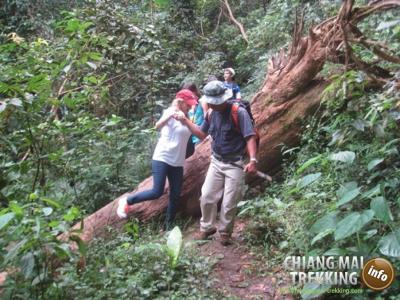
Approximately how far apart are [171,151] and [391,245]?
10.0 ft

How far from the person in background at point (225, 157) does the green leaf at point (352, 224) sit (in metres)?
1.60

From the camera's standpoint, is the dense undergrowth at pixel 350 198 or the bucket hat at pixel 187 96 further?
the bucket hat at pixel 187 96

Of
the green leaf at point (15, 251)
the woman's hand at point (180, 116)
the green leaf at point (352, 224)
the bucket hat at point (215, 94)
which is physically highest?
the bucket hat at point (215, 94)

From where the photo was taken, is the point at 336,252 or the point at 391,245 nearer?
the point at 391,245

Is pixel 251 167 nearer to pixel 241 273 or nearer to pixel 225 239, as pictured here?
pixel 225 239

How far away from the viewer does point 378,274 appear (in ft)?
10.1

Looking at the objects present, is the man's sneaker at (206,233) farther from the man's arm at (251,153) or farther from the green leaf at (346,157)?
the green leaf at (346,157)

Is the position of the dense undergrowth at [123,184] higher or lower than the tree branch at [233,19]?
lower

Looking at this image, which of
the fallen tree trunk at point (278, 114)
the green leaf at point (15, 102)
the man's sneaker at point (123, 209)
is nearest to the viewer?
the green leaf at point (15, 102)

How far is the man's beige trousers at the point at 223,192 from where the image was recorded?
4754 millimetres

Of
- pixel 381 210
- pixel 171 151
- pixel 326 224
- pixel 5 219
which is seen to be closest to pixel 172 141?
pixel 171 151

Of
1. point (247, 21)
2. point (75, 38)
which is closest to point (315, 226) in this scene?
point (75, 38)

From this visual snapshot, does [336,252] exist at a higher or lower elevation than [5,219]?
lower

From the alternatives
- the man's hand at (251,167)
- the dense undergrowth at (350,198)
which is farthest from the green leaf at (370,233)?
the man's hand at (251,167)
